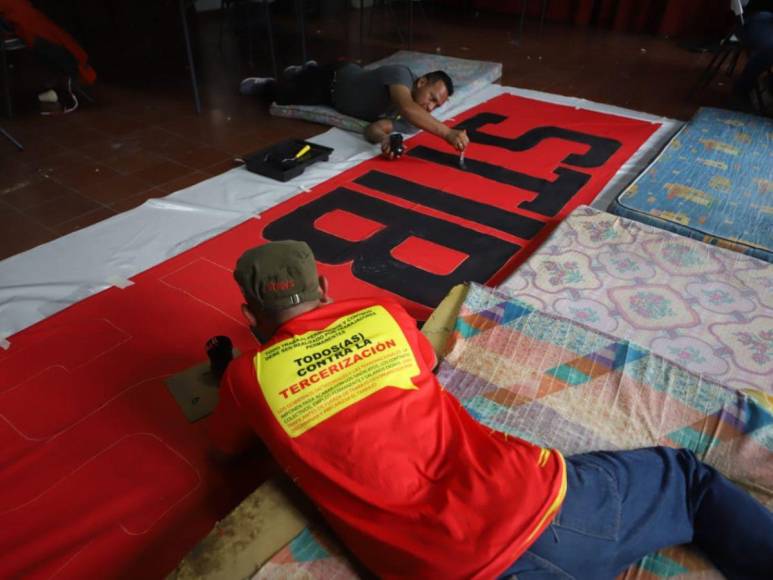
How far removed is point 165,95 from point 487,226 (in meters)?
2.77

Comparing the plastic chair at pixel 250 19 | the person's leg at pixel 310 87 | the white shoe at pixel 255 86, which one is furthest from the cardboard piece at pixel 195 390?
the plastic chair at pixel 250 19

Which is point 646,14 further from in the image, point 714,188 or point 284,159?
point 284,159

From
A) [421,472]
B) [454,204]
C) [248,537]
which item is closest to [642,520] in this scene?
[421,472]

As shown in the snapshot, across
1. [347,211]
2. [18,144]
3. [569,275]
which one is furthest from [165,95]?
[569,275]

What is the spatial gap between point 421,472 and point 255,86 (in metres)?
3.59

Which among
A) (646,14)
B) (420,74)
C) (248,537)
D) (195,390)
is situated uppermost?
(646,14)

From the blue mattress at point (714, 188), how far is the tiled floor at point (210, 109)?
2.61ft

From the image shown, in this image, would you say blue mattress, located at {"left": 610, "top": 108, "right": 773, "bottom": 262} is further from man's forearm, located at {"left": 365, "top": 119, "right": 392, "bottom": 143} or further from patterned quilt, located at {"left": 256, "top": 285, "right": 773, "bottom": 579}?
man's forearm, located at {"left": 365, "top": 119, "right": 392, "bottom": 143}

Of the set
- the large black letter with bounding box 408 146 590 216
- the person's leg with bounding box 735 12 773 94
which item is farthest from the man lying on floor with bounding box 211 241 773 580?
the person's leg with bounding box 735 12 773 94

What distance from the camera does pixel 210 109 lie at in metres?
3.69

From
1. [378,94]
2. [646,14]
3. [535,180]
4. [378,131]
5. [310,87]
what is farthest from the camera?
[646,14]

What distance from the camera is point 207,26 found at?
18.8 ft

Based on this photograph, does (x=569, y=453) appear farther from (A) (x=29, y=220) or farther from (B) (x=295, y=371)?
(A) (x=29, y=220)

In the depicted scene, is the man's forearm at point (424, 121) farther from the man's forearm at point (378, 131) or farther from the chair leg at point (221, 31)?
the chair leg at point (221, 31)
